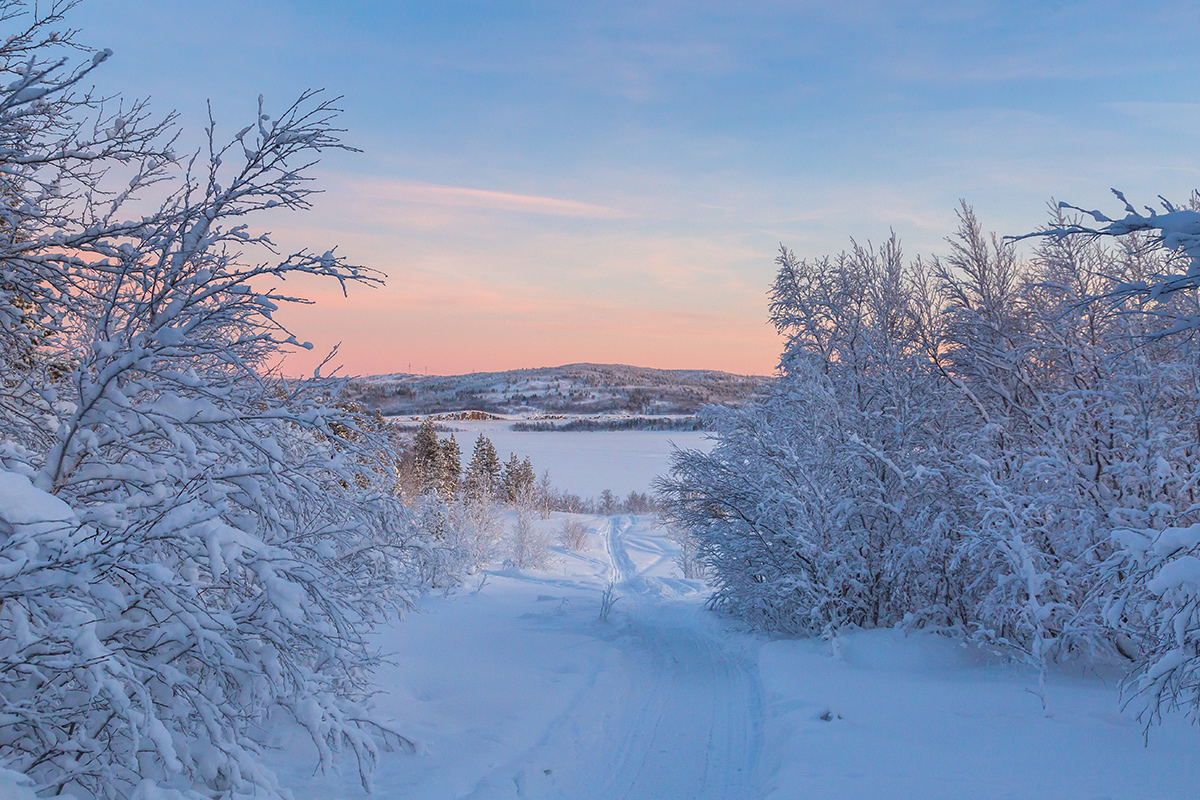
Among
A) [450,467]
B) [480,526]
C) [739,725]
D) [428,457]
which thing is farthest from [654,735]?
[450,467]

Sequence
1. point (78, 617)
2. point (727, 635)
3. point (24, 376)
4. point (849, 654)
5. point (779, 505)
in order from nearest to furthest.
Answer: point (78, 617), point (24, 376), point (849, 654), point (779, 505), point (727, 635)

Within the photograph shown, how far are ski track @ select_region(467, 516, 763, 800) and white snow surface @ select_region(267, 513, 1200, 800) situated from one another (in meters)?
0.03

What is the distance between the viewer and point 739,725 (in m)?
8.65

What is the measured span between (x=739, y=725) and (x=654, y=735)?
3.89ft

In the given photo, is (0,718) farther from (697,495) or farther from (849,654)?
(697,495)

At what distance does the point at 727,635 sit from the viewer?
14.5 m

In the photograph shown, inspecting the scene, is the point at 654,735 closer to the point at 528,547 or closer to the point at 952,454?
the point at 952,454

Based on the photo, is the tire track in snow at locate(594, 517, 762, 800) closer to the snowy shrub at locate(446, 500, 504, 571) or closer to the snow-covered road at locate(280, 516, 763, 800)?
the snow-covered road at locate(280, 516, 763, 800)

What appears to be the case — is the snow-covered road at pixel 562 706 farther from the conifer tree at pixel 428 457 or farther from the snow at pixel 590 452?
the snow at pixel 590 452

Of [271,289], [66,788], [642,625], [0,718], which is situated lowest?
[642,625]

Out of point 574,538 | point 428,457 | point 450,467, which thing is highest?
point 428,457

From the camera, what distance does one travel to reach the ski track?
6719 mm

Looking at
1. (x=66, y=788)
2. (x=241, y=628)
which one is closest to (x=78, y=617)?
(x=241, y=628)

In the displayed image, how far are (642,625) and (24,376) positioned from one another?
12614mm
